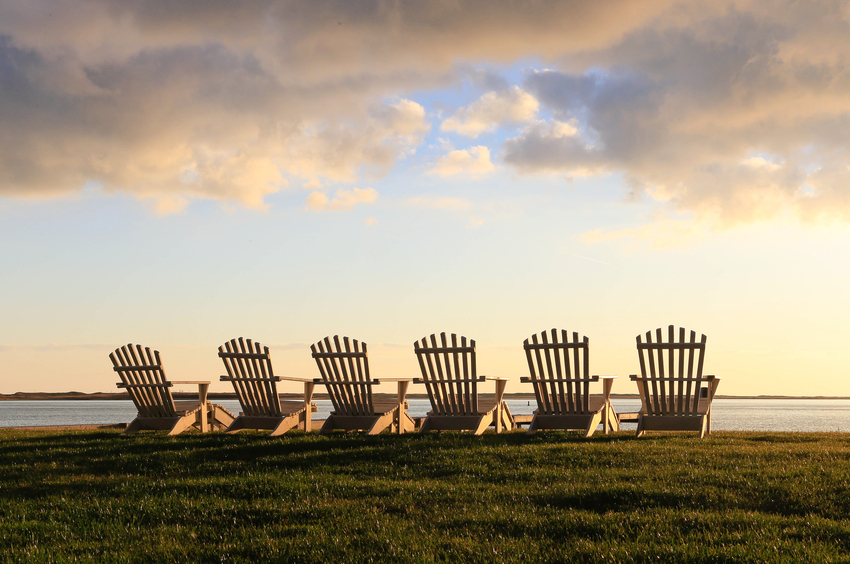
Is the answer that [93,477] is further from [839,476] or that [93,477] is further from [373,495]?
[839,476]

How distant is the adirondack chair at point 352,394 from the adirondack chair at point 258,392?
487 millimetres

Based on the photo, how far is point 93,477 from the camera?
8664mm

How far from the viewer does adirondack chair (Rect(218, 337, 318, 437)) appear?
12727mm

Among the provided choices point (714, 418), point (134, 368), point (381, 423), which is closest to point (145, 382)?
point (134, 368)

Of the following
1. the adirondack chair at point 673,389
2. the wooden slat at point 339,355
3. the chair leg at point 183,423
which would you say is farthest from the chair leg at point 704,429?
the chair leg at point 183,423

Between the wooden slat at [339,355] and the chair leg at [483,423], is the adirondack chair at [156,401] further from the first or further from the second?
the chair leg at [483,423]

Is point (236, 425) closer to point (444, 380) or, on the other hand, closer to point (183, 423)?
point (183, 423)

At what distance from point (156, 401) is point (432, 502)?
330 inches

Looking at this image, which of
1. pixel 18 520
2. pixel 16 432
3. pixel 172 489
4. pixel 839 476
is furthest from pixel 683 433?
pixel 16 432

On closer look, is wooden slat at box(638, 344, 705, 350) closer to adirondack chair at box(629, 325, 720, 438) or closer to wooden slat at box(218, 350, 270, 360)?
adirondack chair at box(629, 325, 720, 438)

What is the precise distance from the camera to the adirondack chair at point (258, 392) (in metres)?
12.7

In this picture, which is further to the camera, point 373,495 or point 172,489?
point 172,489

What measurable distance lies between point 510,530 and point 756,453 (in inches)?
197

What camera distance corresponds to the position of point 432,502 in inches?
269
